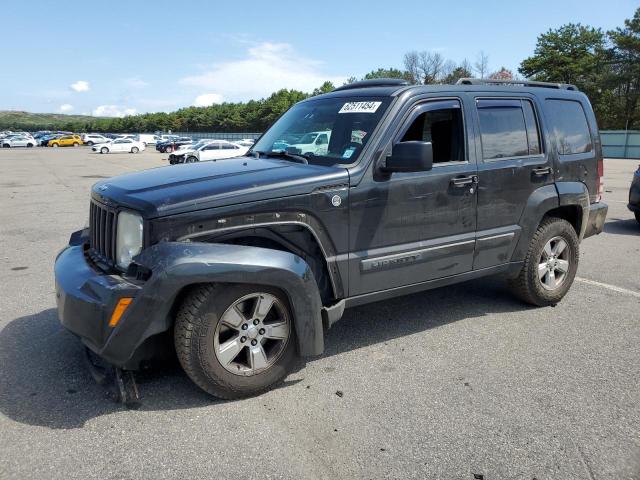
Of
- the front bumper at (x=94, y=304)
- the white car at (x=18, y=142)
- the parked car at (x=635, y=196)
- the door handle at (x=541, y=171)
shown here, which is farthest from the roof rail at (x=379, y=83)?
the white car at (x=18, y=142)

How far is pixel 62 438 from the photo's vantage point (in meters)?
2.93

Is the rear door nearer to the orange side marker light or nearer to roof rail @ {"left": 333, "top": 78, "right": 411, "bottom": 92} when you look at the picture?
roof rail @ {"left": 333, "top": 78, "right": 411, "bottom": 92}

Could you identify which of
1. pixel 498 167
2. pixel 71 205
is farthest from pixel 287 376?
pixel 71 205

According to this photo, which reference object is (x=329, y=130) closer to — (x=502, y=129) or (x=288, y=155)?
(x=288, y=155)

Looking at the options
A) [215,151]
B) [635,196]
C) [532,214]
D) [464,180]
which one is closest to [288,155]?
[464,180]

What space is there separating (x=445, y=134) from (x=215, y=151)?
100 ft

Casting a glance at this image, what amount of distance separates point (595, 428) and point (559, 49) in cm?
6804

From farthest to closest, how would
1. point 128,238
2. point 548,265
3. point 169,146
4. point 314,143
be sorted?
point 169,146, point 548,265, point 314,143, point 128,238

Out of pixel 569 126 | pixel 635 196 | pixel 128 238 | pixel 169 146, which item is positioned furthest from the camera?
pixel 169 146

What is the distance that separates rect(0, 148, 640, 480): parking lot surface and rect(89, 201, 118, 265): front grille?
2.81 ft

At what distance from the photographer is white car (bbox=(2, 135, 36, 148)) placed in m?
68.9

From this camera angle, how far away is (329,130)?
4125 mm

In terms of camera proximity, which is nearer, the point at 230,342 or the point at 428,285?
the point at 230,342

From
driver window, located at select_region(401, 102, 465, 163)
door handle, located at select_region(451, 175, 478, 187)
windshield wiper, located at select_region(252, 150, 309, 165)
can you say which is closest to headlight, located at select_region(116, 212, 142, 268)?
windshield wiper, located at select_region(252, 150, 309, 165)
